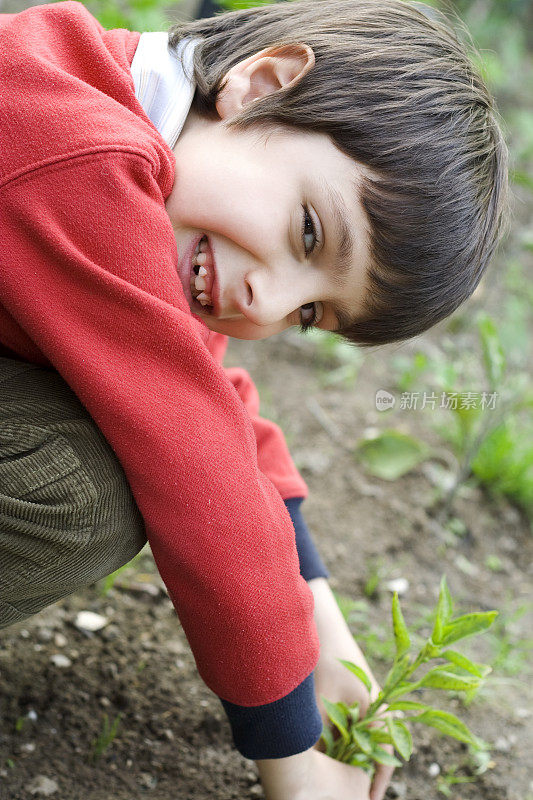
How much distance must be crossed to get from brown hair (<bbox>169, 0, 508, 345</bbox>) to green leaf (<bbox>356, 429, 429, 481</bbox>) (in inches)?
39.0

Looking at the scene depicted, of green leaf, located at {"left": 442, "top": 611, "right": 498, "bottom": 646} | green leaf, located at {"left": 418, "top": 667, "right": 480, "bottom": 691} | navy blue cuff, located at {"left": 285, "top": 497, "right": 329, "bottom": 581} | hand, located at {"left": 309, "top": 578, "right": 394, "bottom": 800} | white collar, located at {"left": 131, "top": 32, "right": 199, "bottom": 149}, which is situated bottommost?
hand, located at {"left": 309, "top": 578, "right": 394, "bottom": 800}

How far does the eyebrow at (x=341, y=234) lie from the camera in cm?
131

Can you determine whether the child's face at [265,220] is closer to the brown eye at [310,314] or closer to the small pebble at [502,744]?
the brown eye at [310,314]

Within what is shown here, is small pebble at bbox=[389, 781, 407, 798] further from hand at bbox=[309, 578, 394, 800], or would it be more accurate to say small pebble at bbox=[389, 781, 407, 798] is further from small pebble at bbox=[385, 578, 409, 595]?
small pebble at bbox=[385, 578, 409, 595]

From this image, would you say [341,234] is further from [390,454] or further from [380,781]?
[390,454]

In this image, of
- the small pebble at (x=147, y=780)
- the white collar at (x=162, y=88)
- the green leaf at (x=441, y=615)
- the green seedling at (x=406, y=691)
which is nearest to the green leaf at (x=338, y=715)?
the green seedling at (x=406, y=691)

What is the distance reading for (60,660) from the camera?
161 cm

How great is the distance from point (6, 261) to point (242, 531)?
1.68 feet

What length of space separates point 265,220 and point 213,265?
11cm

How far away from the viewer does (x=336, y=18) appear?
1.49 metres

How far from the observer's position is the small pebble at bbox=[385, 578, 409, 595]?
2.12m

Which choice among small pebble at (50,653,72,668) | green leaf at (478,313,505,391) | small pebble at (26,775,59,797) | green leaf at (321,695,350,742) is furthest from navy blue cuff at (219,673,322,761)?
green leaf at (478,313,505,391)

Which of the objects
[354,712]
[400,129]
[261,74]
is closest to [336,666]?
[354,712]

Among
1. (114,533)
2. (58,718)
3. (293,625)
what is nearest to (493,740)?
(293,625)
